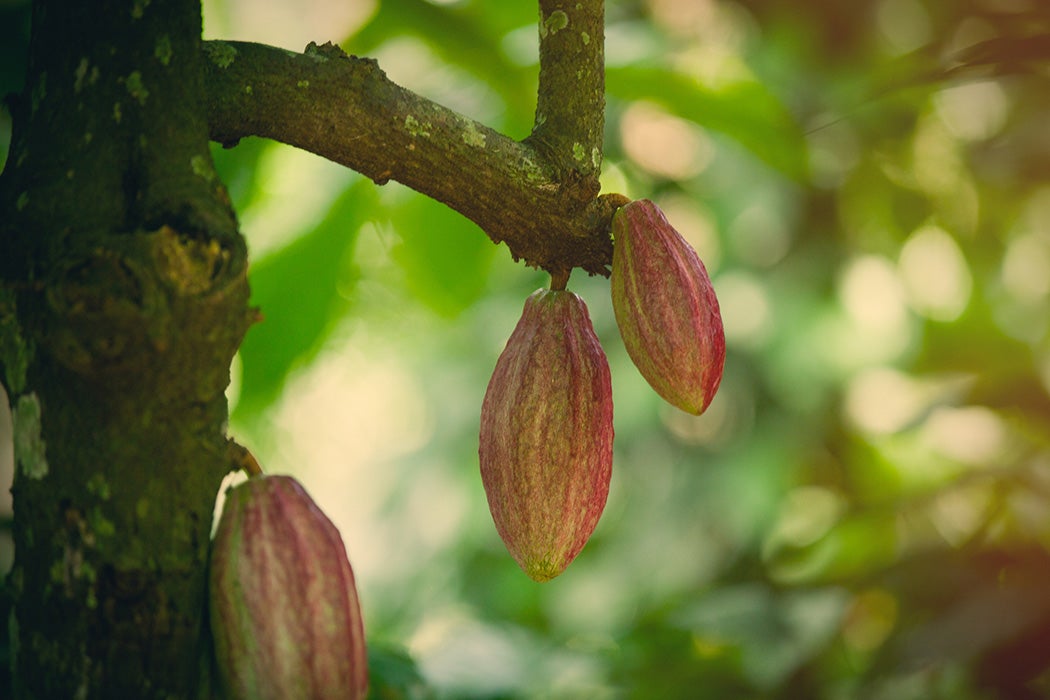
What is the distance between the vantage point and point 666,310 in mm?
572

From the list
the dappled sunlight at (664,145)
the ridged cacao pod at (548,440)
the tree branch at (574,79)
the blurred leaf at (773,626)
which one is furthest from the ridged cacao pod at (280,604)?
the dappled sunlight at (664,145)

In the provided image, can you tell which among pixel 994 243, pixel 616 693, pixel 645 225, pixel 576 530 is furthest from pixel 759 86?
pixel 994 243

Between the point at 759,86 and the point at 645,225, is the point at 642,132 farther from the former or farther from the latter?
the point at 645,225

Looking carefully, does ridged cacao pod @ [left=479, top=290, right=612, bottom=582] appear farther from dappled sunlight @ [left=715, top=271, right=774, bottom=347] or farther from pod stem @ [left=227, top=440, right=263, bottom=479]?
dappled sunlight @ [left=715, top=271, right=774, bottom=347]

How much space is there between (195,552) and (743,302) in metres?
1.95

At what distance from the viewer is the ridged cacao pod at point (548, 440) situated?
1.82 feet

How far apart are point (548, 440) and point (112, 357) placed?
0.24m

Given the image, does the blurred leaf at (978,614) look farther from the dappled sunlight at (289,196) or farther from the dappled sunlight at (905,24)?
the dappled sunlight at (905,24)

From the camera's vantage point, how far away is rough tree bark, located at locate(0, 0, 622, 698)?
1.30 ft

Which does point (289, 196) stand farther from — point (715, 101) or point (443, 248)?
point (715, 101)

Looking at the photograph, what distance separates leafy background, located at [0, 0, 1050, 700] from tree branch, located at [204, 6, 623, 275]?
401 mm

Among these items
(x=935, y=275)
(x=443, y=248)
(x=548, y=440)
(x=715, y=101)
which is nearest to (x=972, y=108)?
(x=935, y=275)

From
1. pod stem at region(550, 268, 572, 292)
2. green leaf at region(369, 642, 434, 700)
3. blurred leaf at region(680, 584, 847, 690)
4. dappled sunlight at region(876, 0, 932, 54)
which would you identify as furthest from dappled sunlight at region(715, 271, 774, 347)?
pod stem at region(550, 268, 572, 292)

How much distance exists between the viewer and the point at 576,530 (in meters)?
0.57
